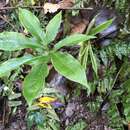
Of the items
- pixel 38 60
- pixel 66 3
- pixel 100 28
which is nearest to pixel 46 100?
pixel 38 60

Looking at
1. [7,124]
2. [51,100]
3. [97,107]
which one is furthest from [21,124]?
[97,107]

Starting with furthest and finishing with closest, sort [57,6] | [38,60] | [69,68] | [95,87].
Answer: [57,6], [95,87], [38,60], [69,68]

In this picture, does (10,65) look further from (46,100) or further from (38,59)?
(46,100)

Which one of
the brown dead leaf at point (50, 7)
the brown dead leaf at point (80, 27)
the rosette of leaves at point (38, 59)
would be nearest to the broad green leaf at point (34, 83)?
the rosette of leaves at point (38, 59)

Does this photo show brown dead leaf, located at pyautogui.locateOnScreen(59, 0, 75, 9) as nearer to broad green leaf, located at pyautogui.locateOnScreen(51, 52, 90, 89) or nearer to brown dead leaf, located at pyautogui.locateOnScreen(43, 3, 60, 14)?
brown dead leaf, located at pyautogui.locateOnScreen(43, 3, 60, 14)

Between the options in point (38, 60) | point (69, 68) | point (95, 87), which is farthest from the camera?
point (95, 87)

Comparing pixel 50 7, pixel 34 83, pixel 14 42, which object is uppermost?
pixel 50 7

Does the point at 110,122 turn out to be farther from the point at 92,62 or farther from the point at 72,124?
the point at 92,62

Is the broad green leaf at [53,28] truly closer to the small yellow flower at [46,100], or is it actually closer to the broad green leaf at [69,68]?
the broad green leaf at [69,68]
